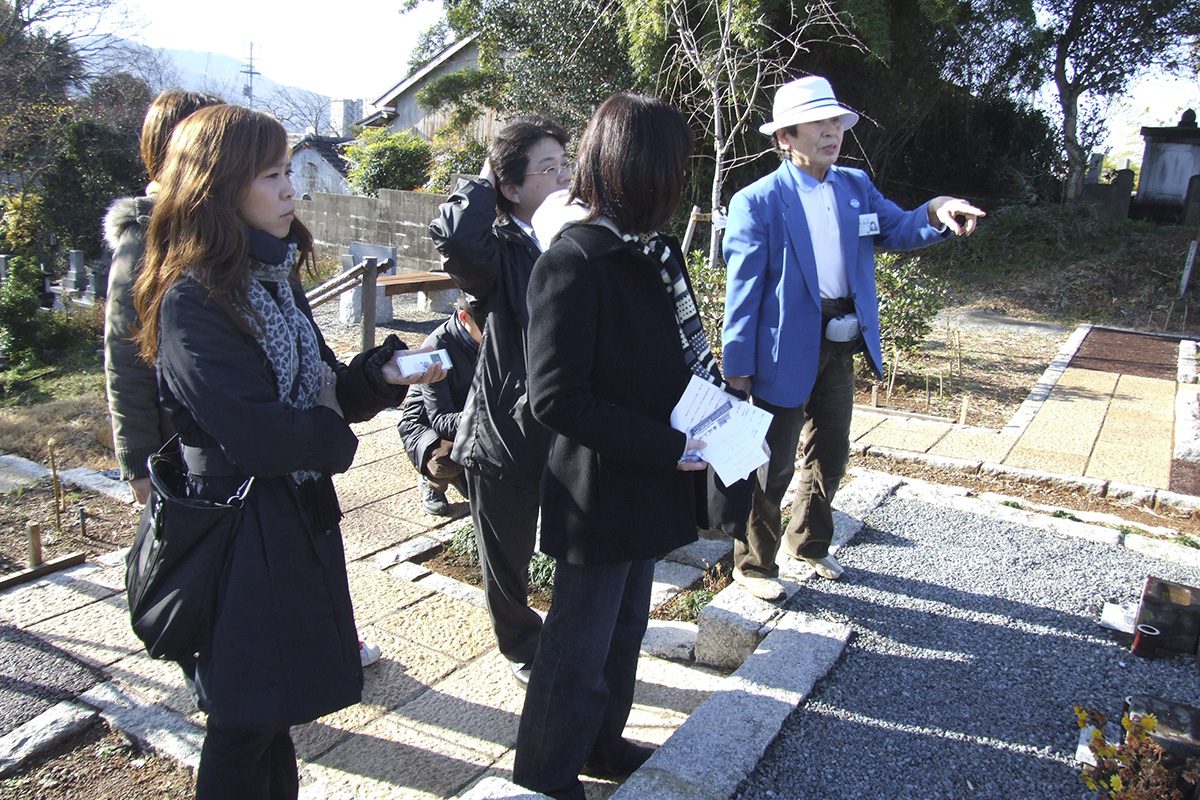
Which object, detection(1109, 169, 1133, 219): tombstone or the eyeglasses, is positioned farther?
detection(1109, 169, 1133, 219): tombstone

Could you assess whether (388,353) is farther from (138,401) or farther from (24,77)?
(24,77)

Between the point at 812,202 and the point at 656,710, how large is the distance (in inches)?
73.2

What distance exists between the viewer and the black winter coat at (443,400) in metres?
3.25

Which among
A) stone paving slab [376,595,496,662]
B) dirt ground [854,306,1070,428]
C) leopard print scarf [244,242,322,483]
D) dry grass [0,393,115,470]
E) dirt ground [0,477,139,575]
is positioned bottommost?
dry grass [0,393,115,470]

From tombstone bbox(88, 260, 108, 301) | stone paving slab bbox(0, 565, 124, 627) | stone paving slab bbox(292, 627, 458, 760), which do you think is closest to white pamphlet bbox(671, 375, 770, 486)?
stone paving slab bbox(292, 627, 458, 760)

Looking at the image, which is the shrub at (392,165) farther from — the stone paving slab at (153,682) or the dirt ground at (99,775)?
the dirt ground at (99,775)

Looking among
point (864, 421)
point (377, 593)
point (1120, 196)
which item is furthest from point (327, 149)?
point (377, 593)

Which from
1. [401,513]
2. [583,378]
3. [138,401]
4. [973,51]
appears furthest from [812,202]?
[973,51]

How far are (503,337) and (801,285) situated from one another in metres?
1.14

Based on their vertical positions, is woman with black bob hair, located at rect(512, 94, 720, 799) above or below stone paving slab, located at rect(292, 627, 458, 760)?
above

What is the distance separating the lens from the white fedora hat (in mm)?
3029

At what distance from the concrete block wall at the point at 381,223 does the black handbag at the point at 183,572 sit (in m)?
10.2

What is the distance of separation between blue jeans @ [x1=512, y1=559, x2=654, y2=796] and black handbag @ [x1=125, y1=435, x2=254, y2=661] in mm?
754

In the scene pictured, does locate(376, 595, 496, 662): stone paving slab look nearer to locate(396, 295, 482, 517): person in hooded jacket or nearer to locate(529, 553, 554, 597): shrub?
locate(529, 553, 554, 597): shrub
